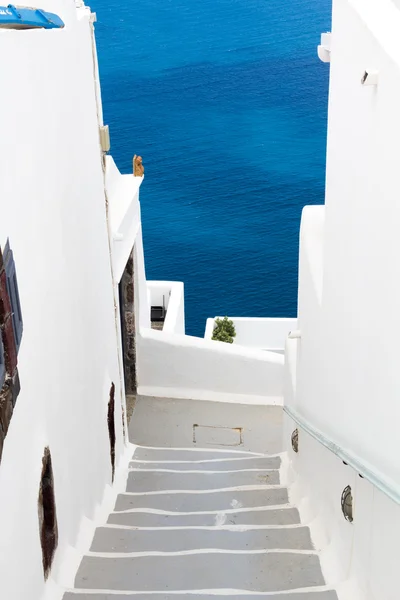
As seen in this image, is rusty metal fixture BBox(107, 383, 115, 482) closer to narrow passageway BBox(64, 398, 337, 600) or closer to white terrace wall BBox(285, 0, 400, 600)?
narrow passageway BBox(64, 398, 337, 600)

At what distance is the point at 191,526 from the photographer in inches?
260

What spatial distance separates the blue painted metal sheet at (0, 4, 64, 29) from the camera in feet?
14.4

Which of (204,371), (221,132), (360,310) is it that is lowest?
(204,371)

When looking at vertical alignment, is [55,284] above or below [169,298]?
above

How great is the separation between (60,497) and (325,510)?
2.06 m

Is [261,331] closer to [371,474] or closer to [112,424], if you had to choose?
[112,424]

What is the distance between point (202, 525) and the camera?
262 inches

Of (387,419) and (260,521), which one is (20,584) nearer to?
(387,419)

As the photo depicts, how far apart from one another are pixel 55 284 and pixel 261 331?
12414 millimetres

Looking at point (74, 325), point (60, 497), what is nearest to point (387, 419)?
point (60, 497)

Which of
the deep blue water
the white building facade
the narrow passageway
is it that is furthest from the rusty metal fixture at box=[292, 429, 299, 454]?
the deep blue water

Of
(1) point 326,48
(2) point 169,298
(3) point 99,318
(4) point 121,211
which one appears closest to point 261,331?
(2) point 169,298

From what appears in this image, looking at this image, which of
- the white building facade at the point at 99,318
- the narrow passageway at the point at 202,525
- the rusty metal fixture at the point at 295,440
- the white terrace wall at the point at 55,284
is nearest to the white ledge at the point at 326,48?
the white building facade at the point at 99,318

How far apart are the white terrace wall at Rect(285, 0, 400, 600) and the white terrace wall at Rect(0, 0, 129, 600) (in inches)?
76.9
